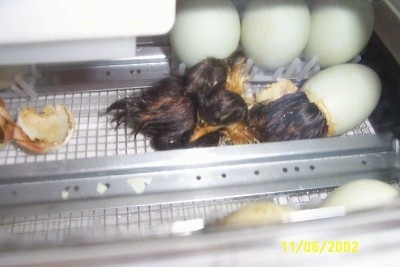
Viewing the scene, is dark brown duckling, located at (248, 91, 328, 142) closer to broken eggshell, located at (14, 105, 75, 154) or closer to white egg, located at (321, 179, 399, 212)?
white egg, located at (321, 179, 399, 212)

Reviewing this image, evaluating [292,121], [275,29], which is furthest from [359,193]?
[275,29]

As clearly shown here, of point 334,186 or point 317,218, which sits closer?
point 317,218

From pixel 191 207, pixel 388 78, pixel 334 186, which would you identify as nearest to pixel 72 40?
pixel 191 207

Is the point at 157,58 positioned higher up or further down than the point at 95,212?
higher up

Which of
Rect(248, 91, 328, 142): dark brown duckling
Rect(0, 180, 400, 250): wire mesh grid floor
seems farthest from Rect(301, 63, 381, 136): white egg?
Rect(0, 180, 400, 250): wire mesh grid floor

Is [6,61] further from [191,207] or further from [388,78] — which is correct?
[388,78]

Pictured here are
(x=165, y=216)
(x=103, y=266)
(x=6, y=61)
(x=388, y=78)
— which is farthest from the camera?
A: (x=388, y=78)
